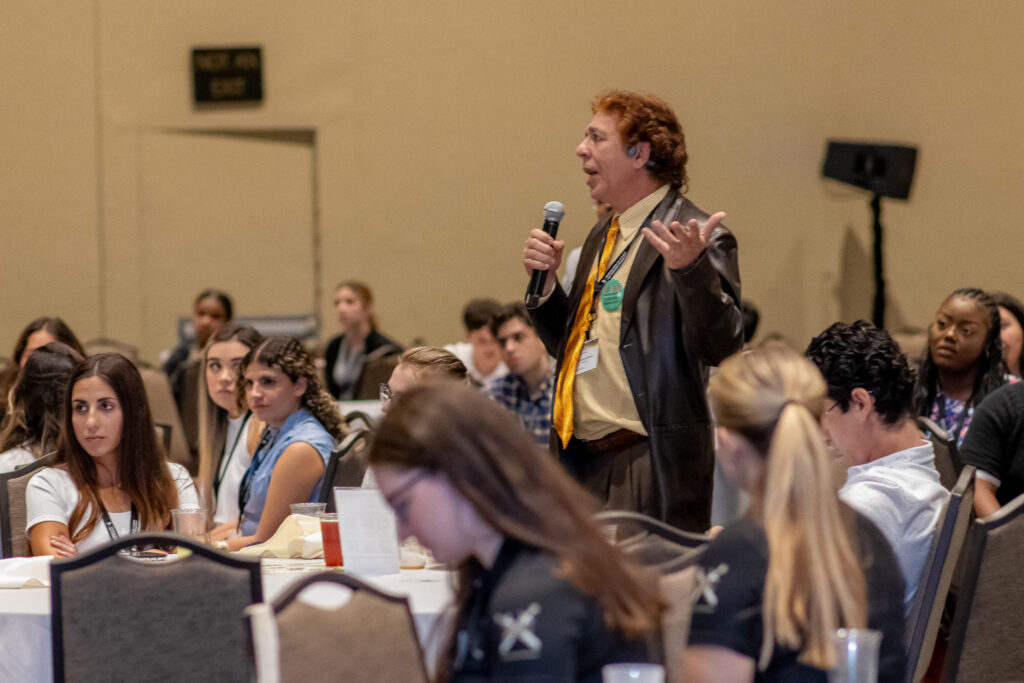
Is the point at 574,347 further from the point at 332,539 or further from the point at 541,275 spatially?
the point at 332,539

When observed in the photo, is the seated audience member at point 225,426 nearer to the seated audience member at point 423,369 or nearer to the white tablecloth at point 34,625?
the seated audience member at point 423,369

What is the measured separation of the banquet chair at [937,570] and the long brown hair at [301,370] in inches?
73.8

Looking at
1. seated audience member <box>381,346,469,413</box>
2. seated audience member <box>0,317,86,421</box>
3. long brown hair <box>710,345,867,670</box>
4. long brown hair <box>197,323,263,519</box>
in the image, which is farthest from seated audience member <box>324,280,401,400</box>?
long brown hair <box>710,345,867,670</box>

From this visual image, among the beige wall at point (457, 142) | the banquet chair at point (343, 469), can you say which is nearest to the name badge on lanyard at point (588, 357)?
the banquet chair at point (343, 469)

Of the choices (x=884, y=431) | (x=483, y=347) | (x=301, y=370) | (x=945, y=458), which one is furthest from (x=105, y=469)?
(x=483, y=347)

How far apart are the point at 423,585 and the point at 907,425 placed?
1.05m

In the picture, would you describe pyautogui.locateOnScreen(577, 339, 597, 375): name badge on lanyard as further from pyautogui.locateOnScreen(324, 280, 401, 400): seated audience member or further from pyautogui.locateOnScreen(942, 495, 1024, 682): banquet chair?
pyautogui.locateOnScreen(324, 280, 401, 400): seated audience member

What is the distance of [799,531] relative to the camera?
63.6 inches

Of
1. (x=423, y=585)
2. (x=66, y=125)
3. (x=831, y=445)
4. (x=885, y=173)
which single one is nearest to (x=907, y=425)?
(x=831, y=445)

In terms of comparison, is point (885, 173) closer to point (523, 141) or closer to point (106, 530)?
point (523, 141)

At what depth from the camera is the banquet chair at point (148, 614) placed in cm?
223

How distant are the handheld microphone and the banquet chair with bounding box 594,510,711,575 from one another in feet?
2.97

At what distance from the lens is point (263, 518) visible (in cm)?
355

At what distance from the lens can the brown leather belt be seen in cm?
289
